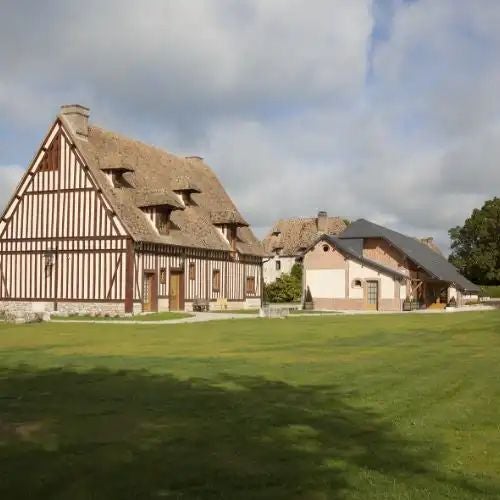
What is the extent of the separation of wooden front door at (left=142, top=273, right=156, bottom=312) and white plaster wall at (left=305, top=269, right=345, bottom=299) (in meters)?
14.0

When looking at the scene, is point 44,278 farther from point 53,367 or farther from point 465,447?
point 465,447

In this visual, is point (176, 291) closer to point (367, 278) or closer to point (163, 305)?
point (163, 305)

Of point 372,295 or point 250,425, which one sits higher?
point 372,295

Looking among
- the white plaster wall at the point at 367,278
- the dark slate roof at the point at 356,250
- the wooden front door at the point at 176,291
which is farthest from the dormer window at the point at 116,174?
the white plaster wall at the point at 367,278

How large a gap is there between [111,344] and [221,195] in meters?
29.0

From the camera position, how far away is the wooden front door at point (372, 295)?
44.8 meters

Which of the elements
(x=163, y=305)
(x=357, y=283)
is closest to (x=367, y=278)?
(x=357, y=283)

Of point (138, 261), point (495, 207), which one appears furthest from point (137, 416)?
point (495, 207)

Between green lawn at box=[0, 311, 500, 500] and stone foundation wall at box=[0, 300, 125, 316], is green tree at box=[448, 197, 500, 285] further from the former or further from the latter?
green lawn at box=[0, 311, 500, 500]

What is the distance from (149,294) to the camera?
115 ft

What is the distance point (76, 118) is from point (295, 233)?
1414 inches

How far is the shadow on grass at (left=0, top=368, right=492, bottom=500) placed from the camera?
17.7 feet

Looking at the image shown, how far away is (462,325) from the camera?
24688mm

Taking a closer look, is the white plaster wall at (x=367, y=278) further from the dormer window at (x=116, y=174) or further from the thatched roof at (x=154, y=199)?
the dormer window at (x=116, y=174)
